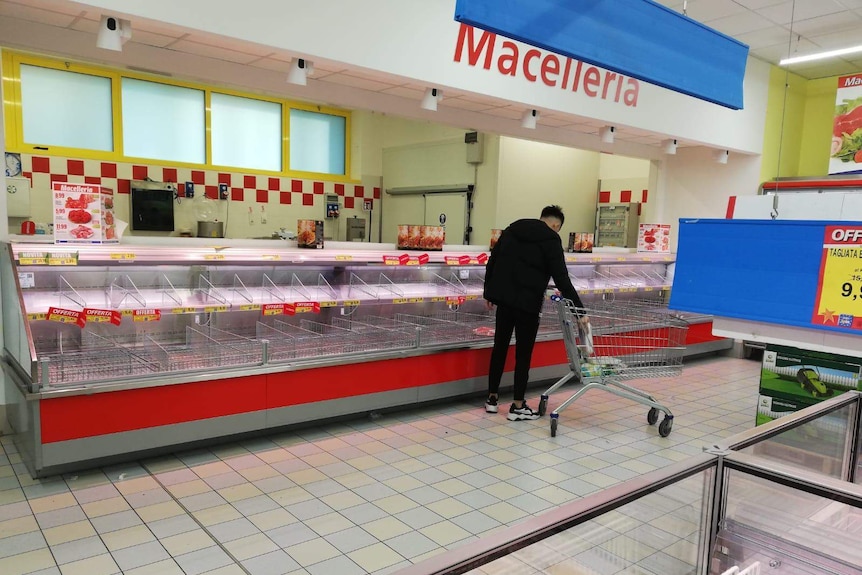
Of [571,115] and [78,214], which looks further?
[571,115]

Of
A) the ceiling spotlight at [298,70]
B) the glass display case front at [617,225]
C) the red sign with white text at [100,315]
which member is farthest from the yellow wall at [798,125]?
the red sign with white text at [100,315]

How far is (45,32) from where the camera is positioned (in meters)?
3.91

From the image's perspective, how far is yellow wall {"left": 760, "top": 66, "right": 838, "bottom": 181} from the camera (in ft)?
27.9

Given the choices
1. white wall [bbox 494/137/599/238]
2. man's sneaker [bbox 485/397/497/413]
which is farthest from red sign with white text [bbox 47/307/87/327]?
white wall [bbox 494/137/599/238]

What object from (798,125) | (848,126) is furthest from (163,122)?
(798,125)

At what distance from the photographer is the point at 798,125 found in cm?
895

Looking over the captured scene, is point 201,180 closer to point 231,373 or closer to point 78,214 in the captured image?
point 78,214

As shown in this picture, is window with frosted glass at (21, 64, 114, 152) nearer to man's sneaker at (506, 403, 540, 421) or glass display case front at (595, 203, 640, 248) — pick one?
man's sneaker at (506, 403, 540, 421)

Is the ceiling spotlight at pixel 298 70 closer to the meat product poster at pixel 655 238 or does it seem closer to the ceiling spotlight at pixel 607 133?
the ceiling spotlight at pixel 607 133

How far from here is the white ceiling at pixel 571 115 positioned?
380cm

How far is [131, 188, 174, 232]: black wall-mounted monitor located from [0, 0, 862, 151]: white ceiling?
378 centimetres

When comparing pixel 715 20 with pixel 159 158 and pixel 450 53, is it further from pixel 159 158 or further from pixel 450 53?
pixel 159 158

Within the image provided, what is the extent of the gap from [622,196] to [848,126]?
322 centimetres

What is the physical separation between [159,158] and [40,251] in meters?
4.80
